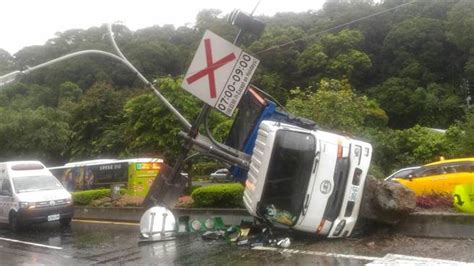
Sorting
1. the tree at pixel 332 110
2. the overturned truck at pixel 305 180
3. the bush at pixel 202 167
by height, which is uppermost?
the tree at pixel 332 110

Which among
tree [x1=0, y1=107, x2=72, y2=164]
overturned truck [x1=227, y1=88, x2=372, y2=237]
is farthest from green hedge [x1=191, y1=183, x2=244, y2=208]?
tree [x1=0, y1=107, x2=72, y2=164]

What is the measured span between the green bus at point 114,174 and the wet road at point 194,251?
738 centimetres

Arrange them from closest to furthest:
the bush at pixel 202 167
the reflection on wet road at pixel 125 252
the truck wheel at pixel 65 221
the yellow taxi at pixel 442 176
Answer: the reflection on wet road at pixel 125 252, the yellow taxi at pixel 442 176, the truck wheel at pixel 65 221, the bush at pixel 202 167

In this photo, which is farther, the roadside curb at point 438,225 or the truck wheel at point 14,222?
the truck wheel at point 14,222

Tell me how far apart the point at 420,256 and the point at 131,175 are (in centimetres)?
1870

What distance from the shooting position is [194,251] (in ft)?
34.9

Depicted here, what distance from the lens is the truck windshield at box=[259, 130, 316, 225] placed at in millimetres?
9656

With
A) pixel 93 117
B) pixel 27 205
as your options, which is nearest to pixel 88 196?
pixel 27 205

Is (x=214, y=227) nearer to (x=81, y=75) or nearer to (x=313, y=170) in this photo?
(x=313, y=170)

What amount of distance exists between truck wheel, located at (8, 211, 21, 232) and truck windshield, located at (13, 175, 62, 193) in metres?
0.78

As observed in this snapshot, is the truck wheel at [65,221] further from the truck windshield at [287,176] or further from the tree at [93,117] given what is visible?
the tree at [93,117]

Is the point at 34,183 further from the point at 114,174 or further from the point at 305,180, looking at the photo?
the point at 114,174

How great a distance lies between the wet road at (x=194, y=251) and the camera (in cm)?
895

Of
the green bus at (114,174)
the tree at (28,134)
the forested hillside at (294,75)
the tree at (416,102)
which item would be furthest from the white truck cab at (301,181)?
the tree at (416,102)
